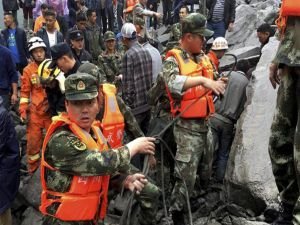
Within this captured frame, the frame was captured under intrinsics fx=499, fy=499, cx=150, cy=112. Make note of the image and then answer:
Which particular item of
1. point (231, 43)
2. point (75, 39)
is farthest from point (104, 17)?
point (75, 39)

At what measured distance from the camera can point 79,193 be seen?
12.8 feet

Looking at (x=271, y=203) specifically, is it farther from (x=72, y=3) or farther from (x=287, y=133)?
(x=72, y=3)

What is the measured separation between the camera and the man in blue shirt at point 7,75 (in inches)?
332

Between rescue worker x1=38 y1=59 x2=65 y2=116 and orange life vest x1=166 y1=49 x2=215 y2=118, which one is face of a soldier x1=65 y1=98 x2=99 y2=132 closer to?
orange life vest x1=166 y1=49 x2=215 y2=118

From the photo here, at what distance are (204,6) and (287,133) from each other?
8397 mm

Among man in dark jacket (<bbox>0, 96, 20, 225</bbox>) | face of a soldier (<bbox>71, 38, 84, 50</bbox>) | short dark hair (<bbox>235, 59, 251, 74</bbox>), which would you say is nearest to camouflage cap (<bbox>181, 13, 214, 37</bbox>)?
man in dark jacket (<bbox>0, 96, 20, 225</bbox>)

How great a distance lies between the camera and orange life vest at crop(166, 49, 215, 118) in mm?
5434

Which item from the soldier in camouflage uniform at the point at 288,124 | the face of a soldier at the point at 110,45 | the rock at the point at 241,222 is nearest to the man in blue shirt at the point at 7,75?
the face of a soldier at the point at 110,45

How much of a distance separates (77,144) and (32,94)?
12.9 feet

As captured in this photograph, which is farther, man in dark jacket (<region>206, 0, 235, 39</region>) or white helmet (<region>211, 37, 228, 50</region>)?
man in dark jacket (<region>206, 0, 235, 39</region>)

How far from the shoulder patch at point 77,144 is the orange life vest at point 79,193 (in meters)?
0.05

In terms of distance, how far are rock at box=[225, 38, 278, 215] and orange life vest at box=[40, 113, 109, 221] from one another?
252 centimetres

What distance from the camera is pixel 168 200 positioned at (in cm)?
620

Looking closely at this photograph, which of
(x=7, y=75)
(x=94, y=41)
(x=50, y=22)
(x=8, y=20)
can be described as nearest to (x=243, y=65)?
(x=94, y=41)
